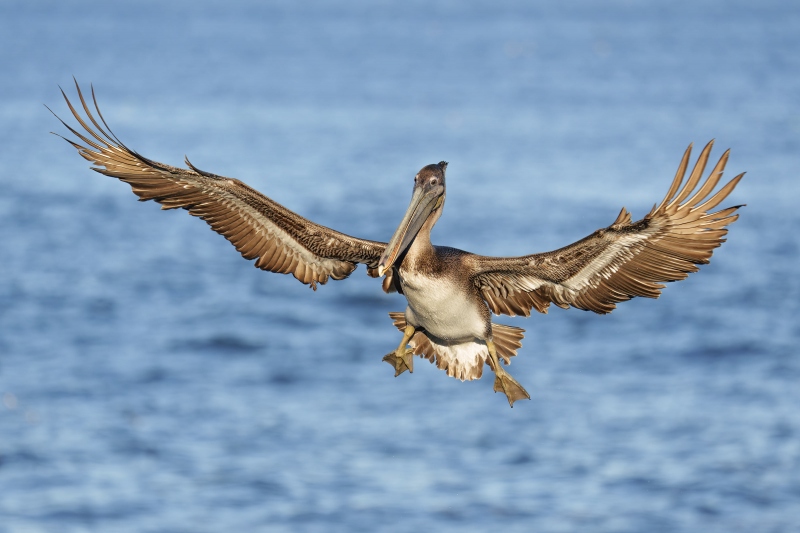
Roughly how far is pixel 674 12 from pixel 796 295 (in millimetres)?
137487

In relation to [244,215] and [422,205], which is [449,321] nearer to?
[422,205]

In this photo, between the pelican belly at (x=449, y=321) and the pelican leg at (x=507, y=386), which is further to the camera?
the pelican leg at (x=507, y=386)

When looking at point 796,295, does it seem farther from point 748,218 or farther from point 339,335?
point 339,335

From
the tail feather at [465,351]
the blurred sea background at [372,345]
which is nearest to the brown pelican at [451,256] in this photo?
the tail feather at [465,351]

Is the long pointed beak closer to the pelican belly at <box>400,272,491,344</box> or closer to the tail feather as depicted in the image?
the pelican belly at <box>400,272,491,344</box>

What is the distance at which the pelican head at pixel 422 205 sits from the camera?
9.47 metres

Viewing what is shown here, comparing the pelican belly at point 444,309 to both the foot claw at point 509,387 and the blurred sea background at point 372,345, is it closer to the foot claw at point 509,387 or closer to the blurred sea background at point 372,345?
the foot claw at point 509,387

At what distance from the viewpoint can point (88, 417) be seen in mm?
39000

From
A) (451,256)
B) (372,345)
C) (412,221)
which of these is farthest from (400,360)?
(372,345)

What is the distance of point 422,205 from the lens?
9.63m

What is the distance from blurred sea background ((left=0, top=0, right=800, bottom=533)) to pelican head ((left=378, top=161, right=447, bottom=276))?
24501 mm

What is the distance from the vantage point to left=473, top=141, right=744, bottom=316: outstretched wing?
381 inches

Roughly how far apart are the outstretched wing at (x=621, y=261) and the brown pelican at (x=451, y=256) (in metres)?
0.01

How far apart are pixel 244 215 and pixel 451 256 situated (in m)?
1.99
